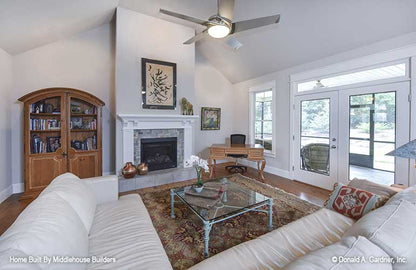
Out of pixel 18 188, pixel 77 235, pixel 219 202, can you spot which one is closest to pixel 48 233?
pixel 77 235

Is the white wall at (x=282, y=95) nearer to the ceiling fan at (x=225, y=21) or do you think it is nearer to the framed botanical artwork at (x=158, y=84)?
the ceiling fan at (x=225, y=21)

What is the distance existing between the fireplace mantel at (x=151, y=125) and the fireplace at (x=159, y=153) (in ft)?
0.87

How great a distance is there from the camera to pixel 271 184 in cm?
379

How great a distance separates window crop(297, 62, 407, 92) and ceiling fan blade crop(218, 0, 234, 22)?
256cm

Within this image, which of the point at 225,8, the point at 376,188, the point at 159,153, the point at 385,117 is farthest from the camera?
the point at 159,153

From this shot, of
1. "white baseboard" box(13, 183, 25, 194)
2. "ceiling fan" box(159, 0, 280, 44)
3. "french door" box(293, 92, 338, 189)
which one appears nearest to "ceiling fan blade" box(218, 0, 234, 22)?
"ceiling fan" box(159, 0, 280, 44)

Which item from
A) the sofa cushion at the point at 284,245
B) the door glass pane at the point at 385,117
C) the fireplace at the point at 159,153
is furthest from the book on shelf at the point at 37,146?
the door glass pane at the point at 385,117

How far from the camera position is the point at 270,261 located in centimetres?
110

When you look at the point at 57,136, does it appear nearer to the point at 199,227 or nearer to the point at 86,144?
the point at 86,144

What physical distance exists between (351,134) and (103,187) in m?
4.00

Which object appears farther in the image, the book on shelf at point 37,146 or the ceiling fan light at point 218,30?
the book on shelf at point 37,146

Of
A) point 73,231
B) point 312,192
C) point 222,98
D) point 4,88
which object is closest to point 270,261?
point 73,231

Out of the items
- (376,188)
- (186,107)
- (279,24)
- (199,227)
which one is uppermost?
(279,24)

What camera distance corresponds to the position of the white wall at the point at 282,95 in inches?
108
